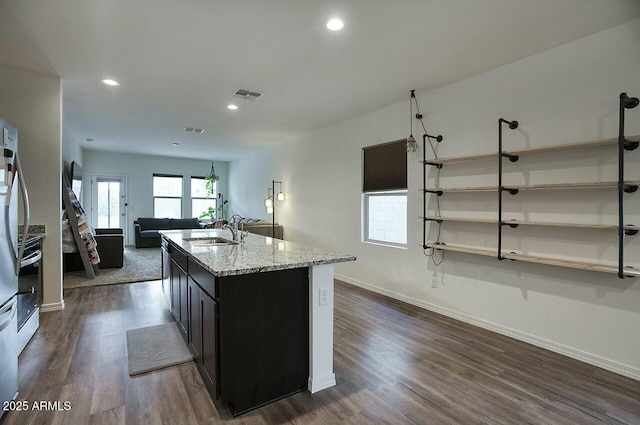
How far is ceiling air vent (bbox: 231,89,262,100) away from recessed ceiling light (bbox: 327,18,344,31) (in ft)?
5.61

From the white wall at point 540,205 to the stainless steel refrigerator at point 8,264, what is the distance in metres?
3.70

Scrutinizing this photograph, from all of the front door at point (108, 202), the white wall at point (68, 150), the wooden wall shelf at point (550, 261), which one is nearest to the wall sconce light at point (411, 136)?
the wooden wall shelf at point (550, 261)

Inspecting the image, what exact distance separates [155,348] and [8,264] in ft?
4.07

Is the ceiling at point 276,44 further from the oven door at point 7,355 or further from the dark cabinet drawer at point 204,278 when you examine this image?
the oven door at point 7,355

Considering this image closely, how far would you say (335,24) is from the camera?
2436 millimetres

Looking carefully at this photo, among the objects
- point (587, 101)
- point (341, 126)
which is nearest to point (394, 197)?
point (341, 126)

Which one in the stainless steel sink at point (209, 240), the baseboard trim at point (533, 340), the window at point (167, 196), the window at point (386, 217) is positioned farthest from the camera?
the window at point (167, 196)

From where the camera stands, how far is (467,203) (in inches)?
136

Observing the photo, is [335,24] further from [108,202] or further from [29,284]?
[108,202]

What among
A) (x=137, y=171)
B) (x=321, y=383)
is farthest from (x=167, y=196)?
(x=321, y=383)

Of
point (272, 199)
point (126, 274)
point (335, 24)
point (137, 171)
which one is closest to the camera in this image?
point (335, 24)

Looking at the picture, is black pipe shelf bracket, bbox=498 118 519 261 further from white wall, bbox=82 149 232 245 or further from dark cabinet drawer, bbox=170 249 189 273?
white wall, bbox=82 149 232 245

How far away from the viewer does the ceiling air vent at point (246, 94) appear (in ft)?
12.8

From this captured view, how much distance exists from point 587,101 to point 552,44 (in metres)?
0.57
